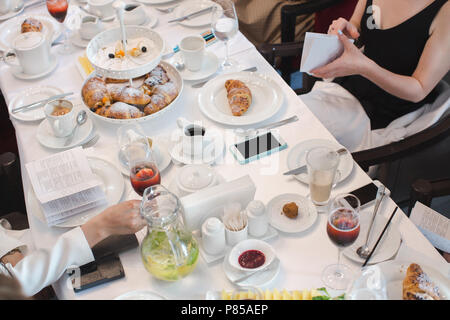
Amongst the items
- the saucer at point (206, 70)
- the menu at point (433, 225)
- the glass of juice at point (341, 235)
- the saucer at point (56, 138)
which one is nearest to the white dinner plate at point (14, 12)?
the saucer at point (56, 138)

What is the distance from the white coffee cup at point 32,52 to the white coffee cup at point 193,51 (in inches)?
23.4

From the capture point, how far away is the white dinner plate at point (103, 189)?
1452 millimetres

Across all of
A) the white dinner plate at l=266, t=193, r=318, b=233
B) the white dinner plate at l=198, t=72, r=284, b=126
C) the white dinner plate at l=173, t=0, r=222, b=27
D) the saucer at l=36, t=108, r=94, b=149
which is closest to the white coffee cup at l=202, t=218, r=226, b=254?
the white dinner plate at l=266, t=193, r=318, b=233

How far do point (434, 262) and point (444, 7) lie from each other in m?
1.03

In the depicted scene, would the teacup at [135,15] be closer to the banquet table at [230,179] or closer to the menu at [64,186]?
the banquet table at [230,179]

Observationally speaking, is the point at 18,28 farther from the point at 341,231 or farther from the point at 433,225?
the point at 433,225

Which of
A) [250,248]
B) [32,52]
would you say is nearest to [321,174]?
[250,248]

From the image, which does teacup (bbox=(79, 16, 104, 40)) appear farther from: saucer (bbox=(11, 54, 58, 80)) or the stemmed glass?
the stemmed glass

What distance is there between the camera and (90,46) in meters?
1.85

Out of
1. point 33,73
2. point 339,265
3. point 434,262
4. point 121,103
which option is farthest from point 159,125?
point 434,262

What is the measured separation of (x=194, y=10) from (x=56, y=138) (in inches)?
41.2

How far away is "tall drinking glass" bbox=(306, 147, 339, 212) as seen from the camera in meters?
1.36

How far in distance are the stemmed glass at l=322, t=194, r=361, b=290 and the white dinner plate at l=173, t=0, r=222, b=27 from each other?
1.35 metres

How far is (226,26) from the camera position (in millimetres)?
2027
